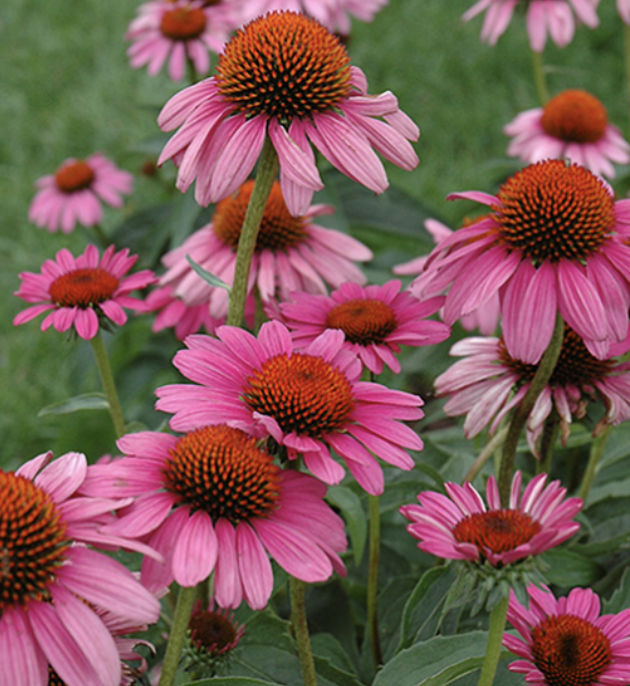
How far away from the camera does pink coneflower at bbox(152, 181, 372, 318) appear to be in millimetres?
1271

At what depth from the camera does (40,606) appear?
0.66 metres

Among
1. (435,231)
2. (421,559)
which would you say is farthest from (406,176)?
(421,559)

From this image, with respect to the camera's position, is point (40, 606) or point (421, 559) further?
point (421, 559)

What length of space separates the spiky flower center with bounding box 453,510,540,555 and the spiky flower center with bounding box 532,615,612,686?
111 mm

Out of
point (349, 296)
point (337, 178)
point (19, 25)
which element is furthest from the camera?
point (19, 25)

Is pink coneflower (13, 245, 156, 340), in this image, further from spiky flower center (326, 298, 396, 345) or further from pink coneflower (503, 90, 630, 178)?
pink coneflower (503, 90, 630, 178)

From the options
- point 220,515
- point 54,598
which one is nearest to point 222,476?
point 220,515

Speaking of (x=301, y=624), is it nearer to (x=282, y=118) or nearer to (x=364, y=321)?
(x=364, y=321)

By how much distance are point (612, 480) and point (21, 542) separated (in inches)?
40.3

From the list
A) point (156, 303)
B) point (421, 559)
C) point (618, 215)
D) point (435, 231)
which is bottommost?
point (421, 559)

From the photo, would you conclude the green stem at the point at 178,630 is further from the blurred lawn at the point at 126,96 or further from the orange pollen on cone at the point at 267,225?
the blurred lawn at the point at 126,96

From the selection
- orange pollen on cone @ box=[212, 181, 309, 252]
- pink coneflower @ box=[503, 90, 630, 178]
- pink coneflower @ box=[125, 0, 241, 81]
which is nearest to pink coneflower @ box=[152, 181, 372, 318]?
orange pollen on cone @ box=[212, 181, 309, 252]

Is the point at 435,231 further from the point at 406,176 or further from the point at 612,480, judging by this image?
the point at 406,176

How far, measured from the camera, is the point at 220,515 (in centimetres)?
74
